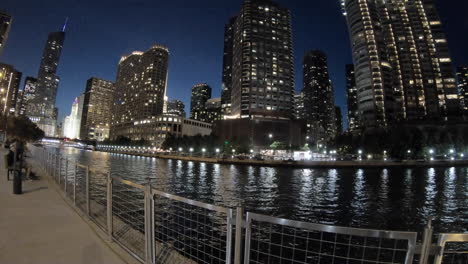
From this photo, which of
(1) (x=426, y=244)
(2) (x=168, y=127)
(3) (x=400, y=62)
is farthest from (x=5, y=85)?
(3) (x=400, y=62)

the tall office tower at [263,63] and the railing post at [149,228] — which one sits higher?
the tall office tower at [263,63]

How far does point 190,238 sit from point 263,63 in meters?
141

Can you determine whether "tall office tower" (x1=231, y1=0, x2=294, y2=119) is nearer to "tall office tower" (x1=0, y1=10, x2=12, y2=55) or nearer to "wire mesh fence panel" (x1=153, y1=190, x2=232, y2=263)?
"tall office tower" (x1=0, y1=10, x2=12, y2=55)

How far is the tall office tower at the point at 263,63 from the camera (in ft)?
437

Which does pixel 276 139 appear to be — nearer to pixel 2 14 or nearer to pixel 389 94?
pixel 389 94

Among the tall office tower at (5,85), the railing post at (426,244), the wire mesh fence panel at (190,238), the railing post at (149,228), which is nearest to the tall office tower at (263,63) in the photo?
the tall office tower at (5,85)

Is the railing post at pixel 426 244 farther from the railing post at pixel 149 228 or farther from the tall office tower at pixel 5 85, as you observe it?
the tall office tower at pixel 5 85

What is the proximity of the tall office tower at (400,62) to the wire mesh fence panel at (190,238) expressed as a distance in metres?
151

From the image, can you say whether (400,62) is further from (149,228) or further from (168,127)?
(149,228)

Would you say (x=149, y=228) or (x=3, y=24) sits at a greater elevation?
(x=3, y=24)

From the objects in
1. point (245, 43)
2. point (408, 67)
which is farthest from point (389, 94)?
point (245, 43)

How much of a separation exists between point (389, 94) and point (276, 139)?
78.0m

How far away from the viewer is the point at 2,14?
222 feet

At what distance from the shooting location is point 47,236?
16.6 ft
